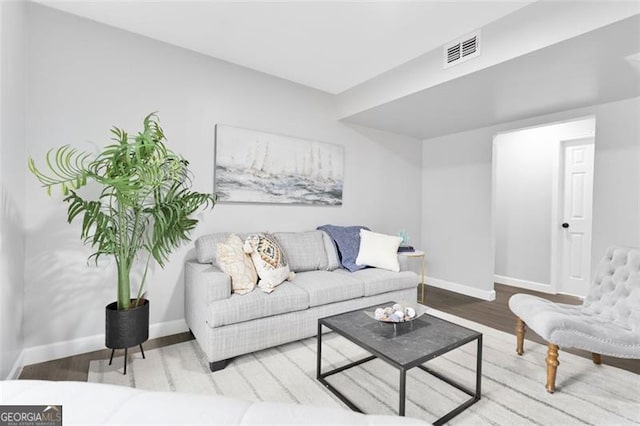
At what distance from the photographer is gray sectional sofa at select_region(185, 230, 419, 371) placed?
212 centimetres

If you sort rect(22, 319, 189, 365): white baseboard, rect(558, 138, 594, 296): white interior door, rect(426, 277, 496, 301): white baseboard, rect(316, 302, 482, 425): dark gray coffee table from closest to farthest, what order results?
rect(316, 302, 482, 425): dark gray coffee table, rect(22, 319, 189, 365): white baseboard, rect(426, 277, 496, 301): white baseboard, rect(558, 138, 594, 296): white interior door

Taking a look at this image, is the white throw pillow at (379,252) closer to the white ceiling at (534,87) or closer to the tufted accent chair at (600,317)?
the tufted accent chair at (600,317)

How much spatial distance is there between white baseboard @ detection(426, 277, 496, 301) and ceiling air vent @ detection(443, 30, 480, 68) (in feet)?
9.53

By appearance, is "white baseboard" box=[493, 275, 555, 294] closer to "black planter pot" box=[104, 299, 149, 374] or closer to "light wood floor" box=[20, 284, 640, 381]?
"light wood floor" box=[20, 284, 640, 381]

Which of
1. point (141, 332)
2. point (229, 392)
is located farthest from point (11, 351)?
point (229, 392)

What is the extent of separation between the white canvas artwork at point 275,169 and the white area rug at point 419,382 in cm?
152

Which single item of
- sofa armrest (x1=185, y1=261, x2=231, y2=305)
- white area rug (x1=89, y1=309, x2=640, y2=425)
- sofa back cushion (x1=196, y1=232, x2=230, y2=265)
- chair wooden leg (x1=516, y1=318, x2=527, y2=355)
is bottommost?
white area rug (x1=89, y1=309, x2=640, y2=425)

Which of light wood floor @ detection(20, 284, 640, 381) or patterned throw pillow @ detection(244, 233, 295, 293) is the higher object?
patterned throw pillow @ detection(244, 233, 295, 293)

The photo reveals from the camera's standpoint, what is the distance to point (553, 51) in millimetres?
2086

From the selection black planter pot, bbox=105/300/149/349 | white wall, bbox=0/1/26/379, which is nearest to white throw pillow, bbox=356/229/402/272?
black planter pot, bbox=105/300/149/349

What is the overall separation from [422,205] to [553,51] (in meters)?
2.95

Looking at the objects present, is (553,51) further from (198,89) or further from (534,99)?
(198,89)

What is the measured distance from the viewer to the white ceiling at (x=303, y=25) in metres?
2.18

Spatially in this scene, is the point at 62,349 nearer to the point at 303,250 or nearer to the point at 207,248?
the point at 207,248
